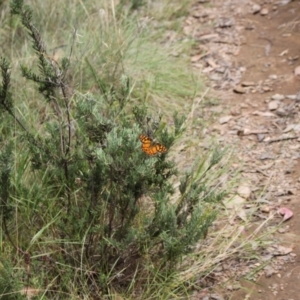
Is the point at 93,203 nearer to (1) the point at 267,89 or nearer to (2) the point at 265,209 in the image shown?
(2) the point at 265,209

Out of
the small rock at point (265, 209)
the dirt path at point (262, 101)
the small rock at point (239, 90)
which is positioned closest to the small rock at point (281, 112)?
the dirt path at point (262, 101)

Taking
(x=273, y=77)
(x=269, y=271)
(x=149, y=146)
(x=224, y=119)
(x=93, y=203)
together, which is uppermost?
(x=149, y=146)

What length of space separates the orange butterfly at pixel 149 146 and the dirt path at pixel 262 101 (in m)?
0.79

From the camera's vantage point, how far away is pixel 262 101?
14.2ft

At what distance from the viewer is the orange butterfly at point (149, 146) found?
2.66 metres

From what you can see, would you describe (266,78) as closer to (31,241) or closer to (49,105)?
(49,105)

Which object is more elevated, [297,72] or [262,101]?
[297,72]

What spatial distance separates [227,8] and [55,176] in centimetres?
285

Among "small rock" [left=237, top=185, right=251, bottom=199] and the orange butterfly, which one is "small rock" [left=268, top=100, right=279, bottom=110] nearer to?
"small rock" [left=237, top=185, right=251, bottom=199]

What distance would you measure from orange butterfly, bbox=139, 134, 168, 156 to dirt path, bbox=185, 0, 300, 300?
79 centimetres

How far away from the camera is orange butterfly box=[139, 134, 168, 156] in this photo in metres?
2.66

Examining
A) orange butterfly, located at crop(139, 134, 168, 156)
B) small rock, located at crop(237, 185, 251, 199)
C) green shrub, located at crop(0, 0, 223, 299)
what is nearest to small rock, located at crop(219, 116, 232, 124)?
small rock, located at crop(237, 185, 251, 199)

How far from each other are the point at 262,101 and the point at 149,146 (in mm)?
1837

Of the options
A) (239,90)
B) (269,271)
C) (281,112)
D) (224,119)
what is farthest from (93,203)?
(239,90)
